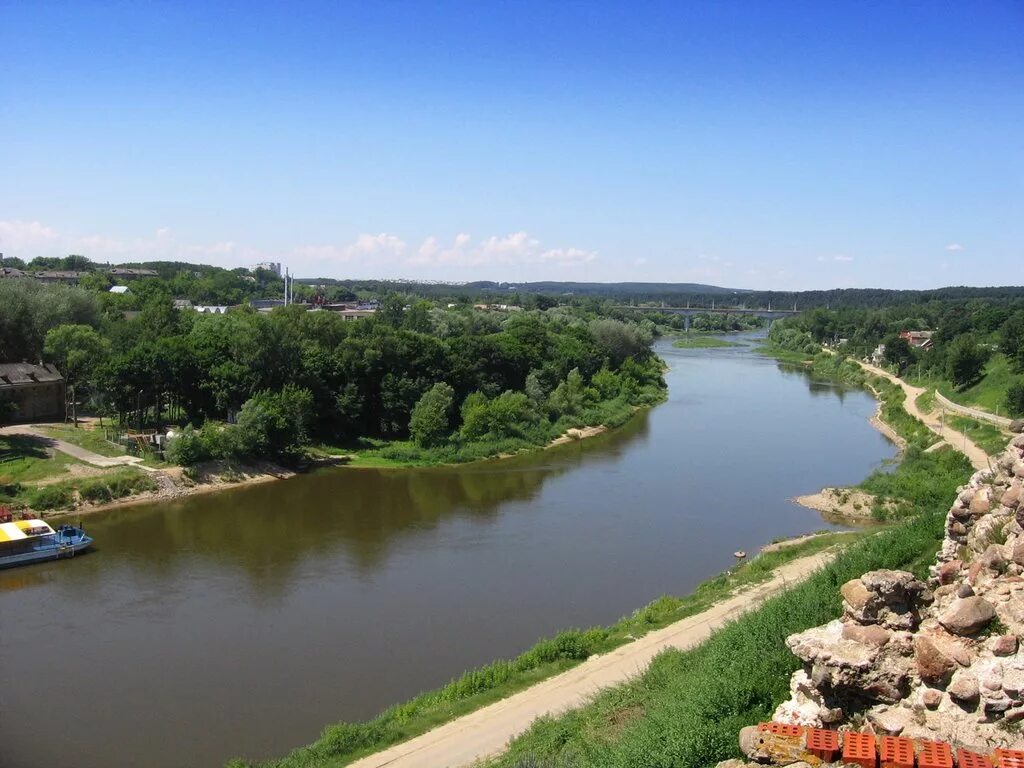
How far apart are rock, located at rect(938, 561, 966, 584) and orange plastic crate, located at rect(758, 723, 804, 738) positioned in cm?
241

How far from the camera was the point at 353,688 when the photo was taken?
14.0m

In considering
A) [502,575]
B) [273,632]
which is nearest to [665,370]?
[502,575]

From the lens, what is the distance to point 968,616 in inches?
255

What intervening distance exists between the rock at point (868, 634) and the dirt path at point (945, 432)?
463 inches

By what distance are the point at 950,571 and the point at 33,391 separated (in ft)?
105

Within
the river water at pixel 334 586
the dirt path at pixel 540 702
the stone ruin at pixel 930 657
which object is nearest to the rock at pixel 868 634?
the stone ruin at pixel 930 657

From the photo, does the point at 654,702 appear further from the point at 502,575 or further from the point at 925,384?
the point at 925,384

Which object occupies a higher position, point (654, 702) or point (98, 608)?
point (654, 702)

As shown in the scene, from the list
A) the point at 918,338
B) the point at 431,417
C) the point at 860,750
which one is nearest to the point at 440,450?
the point at 431,417

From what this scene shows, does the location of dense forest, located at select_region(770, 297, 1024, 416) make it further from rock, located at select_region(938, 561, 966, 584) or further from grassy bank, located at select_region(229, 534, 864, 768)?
rock, located at select_region(938, 561, 966, 584)

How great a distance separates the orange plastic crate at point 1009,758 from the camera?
5.31 meters

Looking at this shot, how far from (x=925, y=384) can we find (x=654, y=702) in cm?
4794

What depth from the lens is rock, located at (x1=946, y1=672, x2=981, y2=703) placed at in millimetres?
5934

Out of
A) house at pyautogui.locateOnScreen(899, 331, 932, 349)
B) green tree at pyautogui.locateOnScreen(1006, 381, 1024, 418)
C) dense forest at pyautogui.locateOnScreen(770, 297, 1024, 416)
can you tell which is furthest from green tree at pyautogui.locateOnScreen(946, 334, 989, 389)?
house at pyautogui.locateOnScreen(899, 331, 932, 349)
